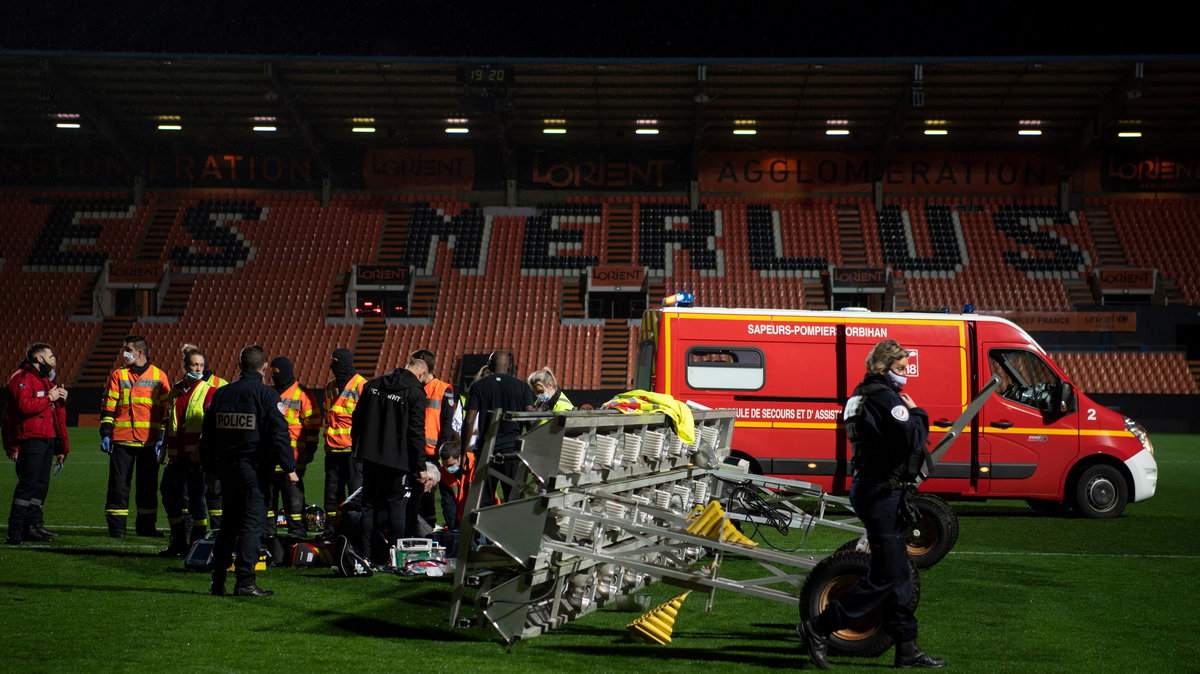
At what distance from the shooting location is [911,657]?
236 inches

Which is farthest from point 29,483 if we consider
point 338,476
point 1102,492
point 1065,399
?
point 1102,492

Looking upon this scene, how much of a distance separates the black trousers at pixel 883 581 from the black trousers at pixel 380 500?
4.13 m

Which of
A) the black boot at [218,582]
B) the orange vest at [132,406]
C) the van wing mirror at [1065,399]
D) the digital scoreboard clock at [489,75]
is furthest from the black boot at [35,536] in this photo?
the digital scoreboard clock at [489,75]

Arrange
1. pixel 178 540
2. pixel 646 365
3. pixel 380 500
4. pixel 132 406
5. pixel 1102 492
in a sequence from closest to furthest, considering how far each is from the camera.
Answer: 1. pixel 380 500
2. pixel 178 540
3. pixel 132 406
4. pixel 1102 492
5. pixel 646 365

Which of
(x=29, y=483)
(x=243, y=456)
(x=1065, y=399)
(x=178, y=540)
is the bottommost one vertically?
(x=178, y=540)

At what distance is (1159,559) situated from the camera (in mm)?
10195

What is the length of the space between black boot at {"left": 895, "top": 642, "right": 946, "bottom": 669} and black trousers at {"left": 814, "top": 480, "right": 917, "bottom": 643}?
0.04 meters

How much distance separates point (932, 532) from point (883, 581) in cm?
333

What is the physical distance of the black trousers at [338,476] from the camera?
443 inches

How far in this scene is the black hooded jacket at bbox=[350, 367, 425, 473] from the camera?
8.74 metres

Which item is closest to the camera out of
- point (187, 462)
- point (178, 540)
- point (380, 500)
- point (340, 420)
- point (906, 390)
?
point (380, 500)

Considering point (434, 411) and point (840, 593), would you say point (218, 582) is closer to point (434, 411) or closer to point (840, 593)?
point (434, 411)

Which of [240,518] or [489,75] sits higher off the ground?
[489,75]

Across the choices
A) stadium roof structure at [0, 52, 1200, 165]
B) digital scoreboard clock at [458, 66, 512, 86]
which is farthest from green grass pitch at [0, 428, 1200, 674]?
stadium roof structure at [0, 52, 1200, 165]
